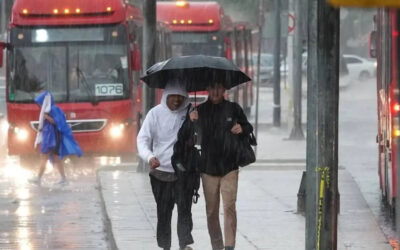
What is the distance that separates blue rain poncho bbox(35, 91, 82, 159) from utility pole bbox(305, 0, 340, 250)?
33.1ft

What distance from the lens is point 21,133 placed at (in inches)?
854

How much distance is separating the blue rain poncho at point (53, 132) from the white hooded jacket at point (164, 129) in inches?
340

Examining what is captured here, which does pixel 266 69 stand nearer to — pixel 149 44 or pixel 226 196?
pixel 149 44

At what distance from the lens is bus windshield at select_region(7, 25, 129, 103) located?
2200 centimetres

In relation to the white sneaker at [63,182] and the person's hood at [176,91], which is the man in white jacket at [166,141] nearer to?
the person's hood at [176,91]

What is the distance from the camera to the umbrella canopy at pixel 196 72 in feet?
33.0

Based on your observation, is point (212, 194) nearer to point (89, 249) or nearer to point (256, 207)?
point (89, 249)

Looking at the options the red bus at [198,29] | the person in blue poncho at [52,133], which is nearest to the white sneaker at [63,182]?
the person in blue poncho at [52,133]

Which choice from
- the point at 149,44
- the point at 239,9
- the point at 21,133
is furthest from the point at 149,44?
the point at 239,9

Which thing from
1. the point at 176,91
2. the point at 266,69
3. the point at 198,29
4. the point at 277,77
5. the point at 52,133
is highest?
the point at 198,29

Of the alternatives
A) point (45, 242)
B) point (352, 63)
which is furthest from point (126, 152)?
point (352, 63)

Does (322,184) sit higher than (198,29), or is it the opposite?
(198,29)

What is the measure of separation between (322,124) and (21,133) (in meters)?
13.8

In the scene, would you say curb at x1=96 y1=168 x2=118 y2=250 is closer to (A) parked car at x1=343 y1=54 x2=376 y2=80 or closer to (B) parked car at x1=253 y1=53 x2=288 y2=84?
(B) parked car at x1=253 y1=53 x2=288 y2=84
